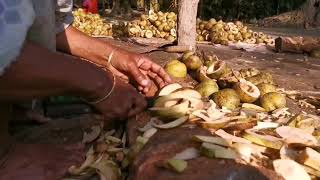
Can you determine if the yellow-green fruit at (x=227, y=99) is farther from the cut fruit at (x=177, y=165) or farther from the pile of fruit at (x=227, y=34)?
the pile of fruit at (x=227, y=34)

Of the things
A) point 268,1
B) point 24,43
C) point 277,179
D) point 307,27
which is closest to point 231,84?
point 277,179

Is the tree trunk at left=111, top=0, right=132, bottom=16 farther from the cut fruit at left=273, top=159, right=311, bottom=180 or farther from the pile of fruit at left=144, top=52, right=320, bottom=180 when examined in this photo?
the cut fruit at left=273, top=159, right=311, bottom=180

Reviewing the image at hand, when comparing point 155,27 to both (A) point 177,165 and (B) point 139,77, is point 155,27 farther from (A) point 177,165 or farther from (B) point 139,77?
(A) point 177,165

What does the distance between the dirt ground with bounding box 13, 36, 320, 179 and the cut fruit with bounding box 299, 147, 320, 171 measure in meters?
0.43

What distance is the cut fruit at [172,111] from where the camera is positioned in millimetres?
2621

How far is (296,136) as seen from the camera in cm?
235

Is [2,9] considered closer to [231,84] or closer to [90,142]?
[90,142]

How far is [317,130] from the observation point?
2621mm

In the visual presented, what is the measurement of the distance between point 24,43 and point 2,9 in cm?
16

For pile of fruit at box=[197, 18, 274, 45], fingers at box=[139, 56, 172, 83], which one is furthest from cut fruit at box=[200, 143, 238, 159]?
pile of fruit at box=[197, 18, 274, 45]

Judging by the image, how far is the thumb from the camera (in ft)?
9.05

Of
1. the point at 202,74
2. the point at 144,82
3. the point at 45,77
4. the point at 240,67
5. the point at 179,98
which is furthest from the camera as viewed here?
the point at 240,67

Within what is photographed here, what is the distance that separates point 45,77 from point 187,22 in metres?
4.17

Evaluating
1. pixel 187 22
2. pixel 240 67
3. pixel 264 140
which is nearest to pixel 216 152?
pixel 264 140
